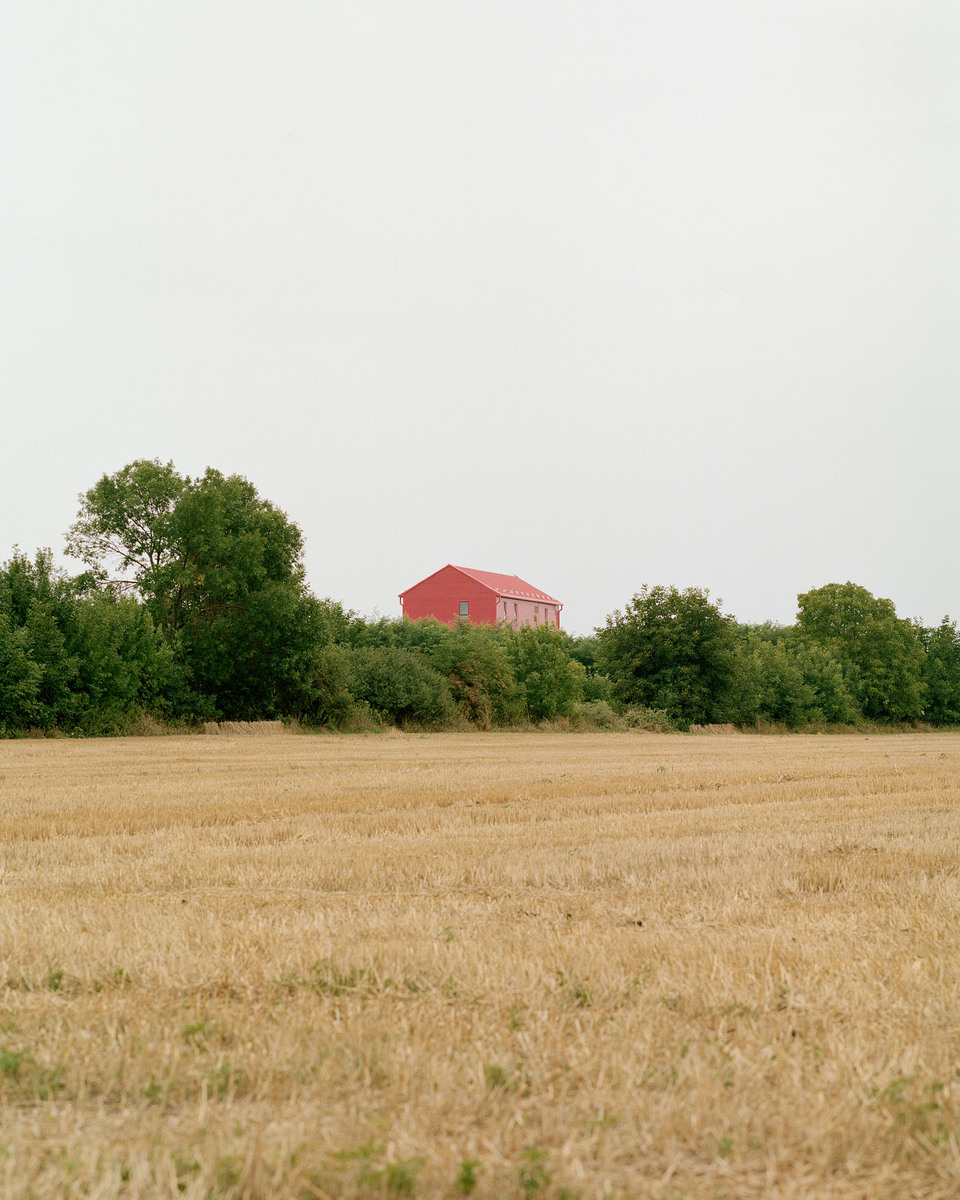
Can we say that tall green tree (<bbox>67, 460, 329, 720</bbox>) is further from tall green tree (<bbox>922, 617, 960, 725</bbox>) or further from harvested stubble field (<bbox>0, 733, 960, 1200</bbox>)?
tall green tree (<bbox>922, 617, 960, 725</bbox>)

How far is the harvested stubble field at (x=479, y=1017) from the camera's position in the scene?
2.99 metres

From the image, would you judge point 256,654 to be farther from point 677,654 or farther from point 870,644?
point 870,644

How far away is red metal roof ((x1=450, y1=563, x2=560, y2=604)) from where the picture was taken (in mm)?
104350

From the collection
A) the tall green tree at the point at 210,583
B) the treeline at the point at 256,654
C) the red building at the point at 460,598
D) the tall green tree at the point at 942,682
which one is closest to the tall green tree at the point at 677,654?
the treeline at the point at 256,654

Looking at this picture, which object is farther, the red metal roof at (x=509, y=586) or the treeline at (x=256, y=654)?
the red metal roof at (x=509, y=586)

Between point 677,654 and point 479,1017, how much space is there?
53.0 m

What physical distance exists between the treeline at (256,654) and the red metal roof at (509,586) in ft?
127

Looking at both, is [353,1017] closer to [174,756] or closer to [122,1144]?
[122,1144]

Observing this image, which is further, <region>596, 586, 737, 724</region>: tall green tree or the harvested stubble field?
<region>596, 586, 737, 724</region>: tall green tree

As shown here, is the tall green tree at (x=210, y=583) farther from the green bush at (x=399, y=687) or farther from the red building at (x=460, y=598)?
the red building at (x=460, y=598)

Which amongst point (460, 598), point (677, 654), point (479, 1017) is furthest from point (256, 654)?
point (460, 598)

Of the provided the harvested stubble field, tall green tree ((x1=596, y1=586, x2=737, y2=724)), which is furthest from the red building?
the harvested stubble field

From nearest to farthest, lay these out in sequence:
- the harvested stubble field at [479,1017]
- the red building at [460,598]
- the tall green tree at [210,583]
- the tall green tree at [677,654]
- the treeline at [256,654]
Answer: the harvested stubble field at [479,1017]
the treeline at [256,654]
the tall green tree at [210,583]
the tall green tree at [677,654]
the red building at [460,598]

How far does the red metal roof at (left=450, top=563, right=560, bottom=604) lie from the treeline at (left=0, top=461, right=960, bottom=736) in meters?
Answer: 38.7
